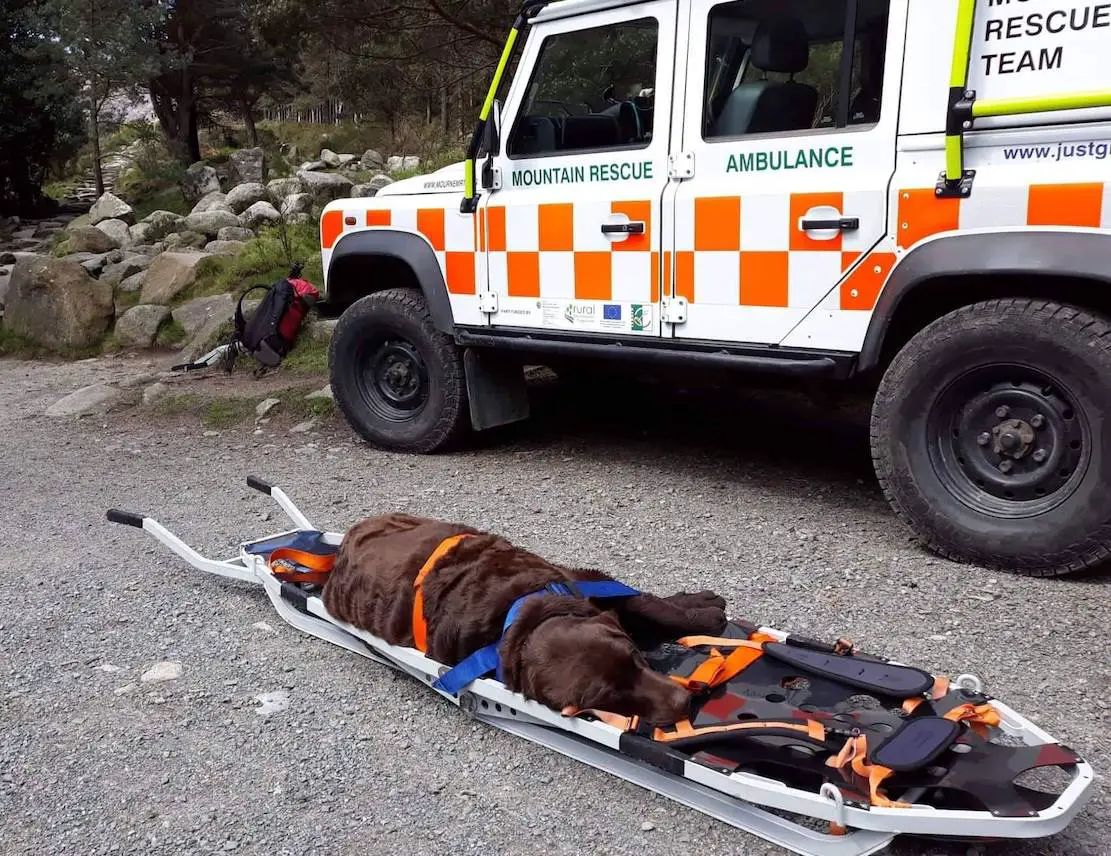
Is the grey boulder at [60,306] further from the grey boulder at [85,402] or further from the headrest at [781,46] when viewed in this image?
the headrest at [781,46]

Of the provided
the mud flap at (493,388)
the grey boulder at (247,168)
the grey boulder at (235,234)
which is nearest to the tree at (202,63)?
the grey boulder at (247,168)

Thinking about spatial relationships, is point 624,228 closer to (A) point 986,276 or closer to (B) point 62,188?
(A) point 986,276

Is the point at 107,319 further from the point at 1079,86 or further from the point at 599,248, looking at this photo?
the point at 1079,86

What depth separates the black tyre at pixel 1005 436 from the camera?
3.39 metres

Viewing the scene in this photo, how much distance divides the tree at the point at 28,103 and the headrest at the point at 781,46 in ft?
56.9

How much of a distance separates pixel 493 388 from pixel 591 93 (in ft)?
5.02

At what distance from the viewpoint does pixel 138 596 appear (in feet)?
12.2

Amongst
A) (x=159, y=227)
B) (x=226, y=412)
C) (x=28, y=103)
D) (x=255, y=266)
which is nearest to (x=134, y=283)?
(x=255, y=266)

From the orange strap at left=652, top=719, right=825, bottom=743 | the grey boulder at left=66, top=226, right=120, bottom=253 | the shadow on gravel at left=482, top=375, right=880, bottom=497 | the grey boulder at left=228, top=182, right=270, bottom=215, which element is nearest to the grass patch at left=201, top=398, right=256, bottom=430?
the shadow on gravel at left=482, top=375, right=880, bottom=497

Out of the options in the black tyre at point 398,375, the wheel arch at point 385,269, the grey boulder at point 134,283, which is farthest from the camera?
the grey boulder at point 134,283

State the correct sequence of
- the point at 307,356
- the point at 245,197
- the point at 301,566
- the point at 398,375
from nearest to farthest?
1. the point at 301,566
2. the point at 398,375
3. the point at 307,356
4. the point at 245,197

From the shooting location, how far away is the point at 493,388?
536 centimetres

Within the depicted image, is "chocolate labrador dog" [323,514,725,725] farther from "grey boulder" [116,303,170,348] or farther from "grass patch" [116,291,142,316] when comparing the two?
"grass patch" [116,291,142,316]

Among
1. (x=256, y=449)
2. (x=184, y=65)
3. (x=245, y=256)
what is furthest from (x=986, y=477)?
(x=184, y=65)
